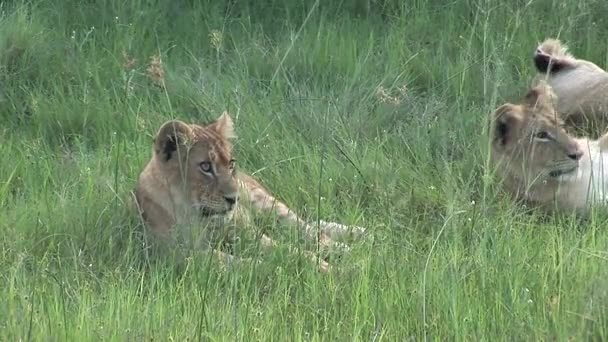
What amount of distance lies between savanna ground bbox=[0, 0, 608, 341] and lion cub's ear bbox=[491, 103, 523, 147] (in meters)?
0.11

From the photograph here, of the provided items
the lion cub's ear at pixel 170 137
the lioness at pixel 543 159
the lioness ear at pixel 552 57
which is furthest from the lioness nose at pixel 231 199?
the lioness ear at pixel 552 57

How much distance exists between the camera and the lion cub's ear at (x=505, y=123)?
17.7ft

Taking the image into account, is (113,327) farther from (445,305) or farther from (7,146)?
(7,146)

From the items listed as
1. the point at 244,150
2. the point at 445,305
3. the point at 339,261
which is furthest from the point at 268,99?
the point at 445,305

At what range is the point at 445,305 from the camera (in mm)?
3908

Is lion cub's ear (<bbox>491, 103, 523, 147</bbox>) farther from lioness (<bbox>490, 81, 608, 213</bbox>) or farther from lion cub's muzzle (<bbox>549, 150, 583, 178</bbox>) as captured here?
lion cub's muzzle (<bbox>549, 150, 583, 178</bbox>)

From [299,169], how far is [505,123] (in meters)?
0.96

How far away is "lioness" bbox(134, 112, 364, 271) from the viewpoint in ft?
16.0

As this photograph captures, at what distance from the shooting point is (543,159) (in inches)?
211

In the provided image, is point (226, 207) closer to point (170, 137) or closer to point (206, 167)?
point (206, 167)

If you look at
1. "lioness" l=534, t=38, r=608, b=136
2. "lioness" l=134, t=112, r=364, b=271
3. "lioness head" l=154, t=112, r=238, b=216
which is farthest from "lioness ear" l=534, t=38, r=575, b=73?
"lioness head" l=154, t=112, r=238, b=216

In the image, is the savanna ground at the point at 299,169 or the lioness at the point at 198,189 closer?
the savanna ground at the point at 299,169

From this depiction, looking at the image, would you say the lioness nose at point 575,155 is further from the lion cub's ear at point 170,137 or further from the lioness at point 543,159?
the lion cub's ear at point 170,137

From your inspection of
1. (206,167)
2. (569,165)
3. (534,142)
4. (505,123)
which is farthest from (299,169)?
(569,165)
